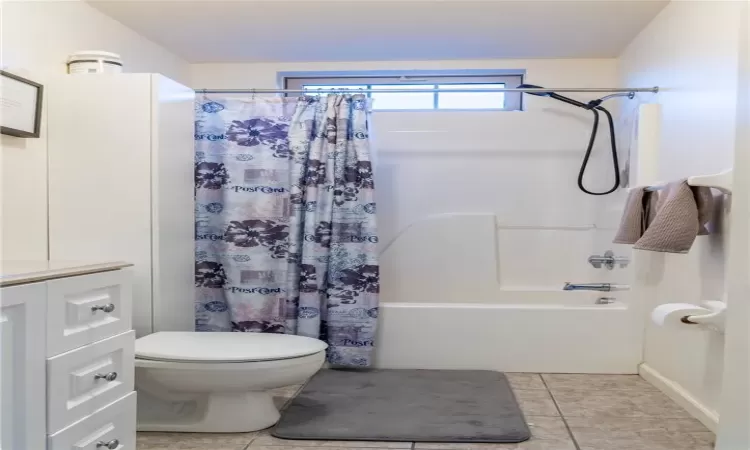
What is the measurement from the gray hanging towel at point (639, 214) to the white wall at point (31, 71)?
2242 mm

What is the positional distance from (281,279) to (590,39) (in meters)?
1.96

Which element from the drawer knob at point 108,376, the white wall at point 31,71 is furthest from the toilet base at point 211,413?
the white wall at point 31,71

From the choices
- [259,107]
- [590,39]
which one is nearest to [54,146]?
[259,107]

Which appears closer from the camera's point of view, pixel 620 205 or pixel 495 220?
pixel 620 205

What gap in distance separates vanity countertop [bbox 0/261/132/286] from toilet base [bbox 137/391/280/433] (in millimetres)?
654

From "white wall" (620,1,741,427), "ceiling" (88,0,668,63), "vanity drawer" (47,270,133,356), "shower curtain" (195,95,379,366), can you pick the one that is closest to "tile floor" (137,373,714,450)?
"white wall" (620,1,741,427)

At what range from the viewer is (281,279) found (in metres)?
2.71

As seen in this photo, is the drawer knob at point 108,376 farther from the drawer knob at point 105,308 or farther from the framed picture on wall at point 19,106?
the framed picture on wall at point 19,106

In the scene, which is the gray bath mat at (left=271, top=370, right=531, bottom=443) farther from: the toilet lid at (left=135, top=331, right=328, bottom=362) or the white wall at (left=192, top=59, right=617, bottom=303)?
the white wall at (left=192, top=59, right=617, bottom=303)

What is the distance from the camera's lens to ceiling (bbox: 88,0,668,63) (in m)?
2.51

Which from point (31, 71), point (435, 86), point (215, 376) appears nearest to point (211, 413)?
point (215, 376)

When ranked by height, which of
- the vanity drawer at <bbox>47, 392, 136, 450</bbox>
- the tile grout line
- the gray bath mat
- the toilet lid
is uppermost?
the toilet lid

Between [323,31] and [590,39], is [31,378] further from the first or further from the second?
[590,39]

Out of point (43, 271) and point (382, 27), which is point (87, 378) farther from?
point (382, 27)
